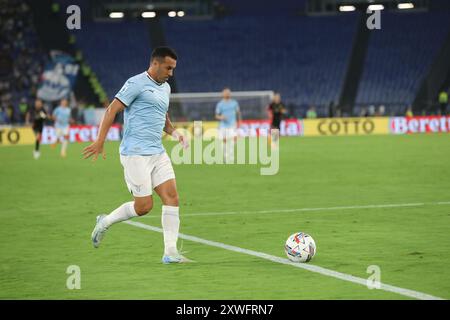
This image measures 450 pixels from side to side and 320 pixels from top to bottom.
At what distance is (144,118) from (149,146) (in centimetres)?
31

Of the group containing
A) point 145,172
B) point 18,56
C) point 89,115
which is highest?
point 18,56

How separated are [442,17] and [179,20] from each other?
53.6 feet

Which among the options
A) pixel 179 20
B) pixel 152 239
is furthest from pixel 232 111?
pixel 179 20

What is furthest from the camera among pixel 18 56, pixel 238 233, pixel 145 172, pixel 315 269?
pixel 18 56

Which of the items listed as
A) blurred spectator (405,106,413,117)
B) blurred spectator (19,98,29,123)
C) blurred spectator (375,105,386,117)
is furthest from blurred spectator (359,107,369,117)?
blurred spectator (19,98,29,123)

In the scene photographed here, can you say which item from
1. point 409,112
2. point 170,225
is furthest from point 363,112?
point 170,225

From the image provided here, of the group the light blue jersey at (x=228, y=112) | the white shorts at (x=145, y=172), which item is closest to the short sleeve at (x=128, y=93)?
the white shorts at (x=145, y=172)

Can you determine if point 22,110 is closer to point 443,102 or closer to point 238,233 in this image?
point 443,102

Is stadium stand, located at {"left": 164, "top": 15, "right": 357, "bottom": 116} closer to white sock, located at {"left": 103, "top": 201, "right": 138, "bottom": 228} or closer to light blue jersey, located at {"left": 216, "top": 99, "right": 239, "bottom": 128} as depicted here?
light blue jersey, located at {"left": 216, "top": 99, "right": 239, "bottom": 128}

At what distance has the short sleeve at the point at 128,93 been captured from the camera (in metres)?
10.3

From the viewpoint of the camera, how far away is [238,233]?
12797 millimetres

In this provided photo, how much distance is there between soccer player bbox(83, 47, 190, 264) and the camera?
10.3 m

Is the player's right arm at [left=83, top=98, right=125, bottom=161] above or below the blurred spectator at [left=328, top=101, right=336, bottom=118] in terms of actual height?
below

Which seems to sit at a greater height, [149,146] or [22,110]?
[22,110]
